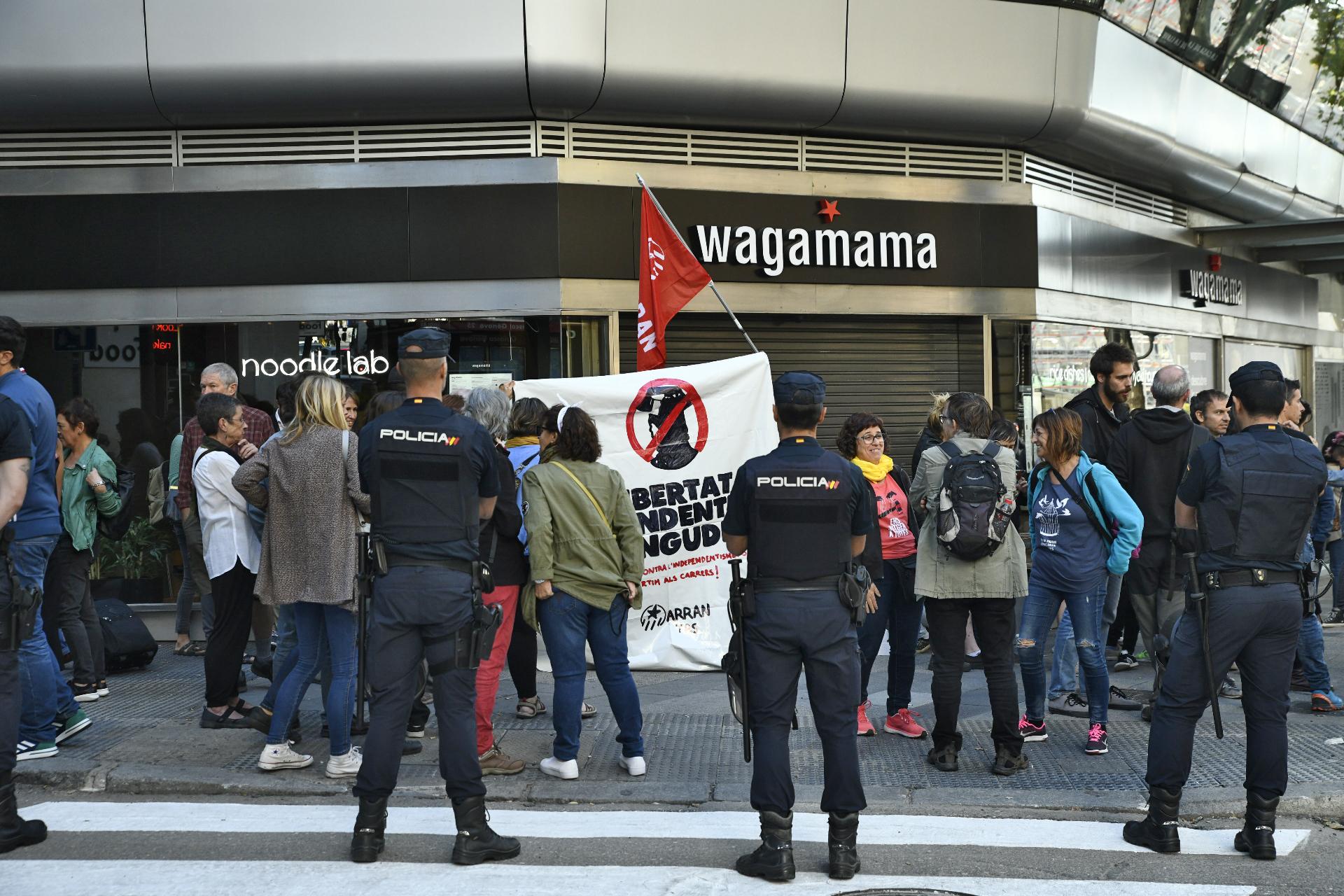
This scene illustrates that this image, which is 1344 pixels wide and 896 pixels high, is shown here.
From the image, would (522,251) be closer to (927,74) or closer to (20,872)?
(927,74)

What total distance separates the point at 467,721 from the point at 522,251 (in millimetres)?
6084

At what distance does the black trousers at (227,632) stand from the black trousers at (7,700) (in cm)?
175

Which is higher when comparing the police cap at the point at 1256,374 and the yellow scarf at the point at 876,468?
the police cap at the point at 1256,374

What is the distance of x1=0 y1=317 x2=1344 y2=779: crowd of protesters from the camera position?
6320 mm

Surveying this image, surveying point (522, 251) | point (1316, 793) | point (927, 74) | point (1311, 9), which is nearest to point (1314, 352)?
point (1311, 9)

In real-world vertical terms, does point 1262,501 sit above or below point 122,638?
above

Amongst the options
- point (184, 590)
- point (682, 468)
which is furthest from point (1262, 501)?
point (184, 590)

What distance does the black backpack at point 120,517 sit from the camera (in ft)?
26.6

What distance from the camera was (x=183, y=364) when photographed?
10664 mm

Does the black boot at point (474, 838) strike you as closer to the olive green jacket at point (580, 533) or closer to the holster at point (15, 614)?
the olive green jacket at point (580, 533)

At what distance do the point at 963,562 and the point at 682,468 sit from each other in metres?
2.66

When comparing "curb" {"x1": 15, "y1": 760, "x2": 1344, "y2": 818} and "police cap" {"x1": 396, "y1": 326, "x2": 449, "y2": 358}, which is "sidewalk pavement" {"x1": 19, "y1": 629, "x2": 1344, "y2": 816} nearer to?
"curb" {"x1": 15, "y1": 760, "x2": 1344, "y2": 818}

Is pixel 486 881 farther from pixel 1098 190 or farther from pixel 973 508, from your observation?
pixel 1098 190

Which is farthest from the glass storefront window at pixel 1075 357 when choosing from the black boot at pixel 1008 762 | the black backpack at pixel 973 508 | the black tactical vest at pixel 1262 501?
the black tactical vest at pixel 1262 501
